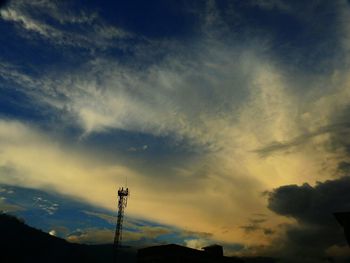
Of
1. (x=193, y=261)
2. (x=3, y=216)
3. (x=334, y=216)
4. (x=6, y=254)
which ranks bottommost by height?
(x=193, y=261)

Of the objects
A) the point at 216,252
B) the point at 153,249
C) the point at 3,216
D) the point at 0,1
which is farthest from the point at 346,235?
the point at 3,216

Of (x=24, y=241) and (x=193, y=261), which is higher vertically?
(x=24, y=241)

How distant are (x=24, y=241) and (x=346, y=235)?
190853mm

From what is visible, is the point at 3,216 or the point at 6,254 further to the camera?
the point at 3,216

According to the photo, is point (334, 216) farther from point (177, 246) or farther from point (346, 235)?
point (177, 246)

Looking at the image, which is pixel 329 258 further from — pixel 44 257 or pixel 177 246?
pixel 44 257

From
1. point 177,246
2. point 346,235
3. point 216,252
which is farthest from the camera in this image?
point 216,252

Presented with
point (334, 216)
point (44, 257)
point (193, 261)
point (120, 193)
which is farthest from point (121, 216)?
point (44, 257)

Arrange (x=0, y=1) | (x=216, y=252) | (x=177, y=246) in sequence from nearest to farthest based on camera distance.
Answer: (x=0, y=1) < (x=177, y=246) < (x=216, y=252)

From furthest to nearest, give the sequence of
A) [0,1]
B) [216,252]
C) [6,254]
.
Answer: [6,254], [216,252], [0,1]

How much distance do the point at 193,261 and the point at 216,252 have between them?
26.2ft

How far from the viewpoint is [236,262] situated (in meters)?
54.8

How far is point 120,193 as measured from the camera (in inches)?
2224

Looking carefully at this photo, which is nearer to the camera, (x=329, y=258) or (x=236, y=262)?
(x=236, y=262)
